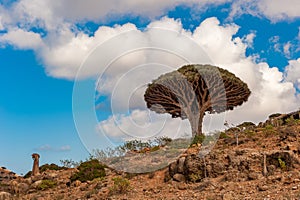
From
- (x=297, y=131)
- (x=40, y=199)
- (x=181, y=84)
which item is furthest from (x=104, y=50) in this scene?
(x=181, y=84)

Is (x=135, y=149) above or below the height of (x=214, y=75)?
below

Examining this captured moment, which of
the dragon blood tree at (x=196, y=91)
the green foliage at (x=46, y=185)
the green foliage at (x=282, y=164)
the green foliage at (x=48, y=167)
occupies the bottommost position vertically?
the green foliage at (x=46, y=185)

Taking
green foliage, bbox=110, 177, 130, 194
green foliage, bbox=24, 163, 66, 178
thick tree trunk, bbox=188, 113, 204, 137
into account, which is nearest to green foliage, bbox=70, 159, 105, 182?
green foliage, bbox=110, 177, 130, 194

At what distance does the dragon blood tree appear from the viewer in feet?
97.7

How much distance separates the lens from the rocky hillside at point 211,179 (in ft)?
41.5

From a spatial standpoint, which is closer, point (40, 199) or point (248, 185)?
point (248, 185)

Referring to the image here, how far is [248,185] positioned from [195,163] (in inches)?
121

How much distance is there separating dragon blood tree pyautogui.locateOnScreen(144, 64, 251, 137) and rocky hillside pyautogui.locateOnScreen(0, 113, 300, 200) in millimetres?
9571

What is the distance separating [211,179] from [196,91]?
53.8ft

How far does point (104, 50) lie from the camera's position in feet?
55.9

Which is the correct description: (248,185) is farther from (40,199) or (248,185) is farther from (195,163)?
(40,199)

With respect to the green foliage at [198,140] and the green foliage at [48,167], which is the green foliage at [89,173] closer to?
the green foliage at [198,140]

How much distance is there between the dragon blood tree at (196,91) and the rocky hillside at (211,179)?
31.4ft

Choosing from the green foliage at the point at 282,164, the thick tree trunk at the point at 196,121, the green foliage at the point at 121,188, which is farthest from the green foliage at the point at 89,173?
the thick tree trunk at the point at 196,121
